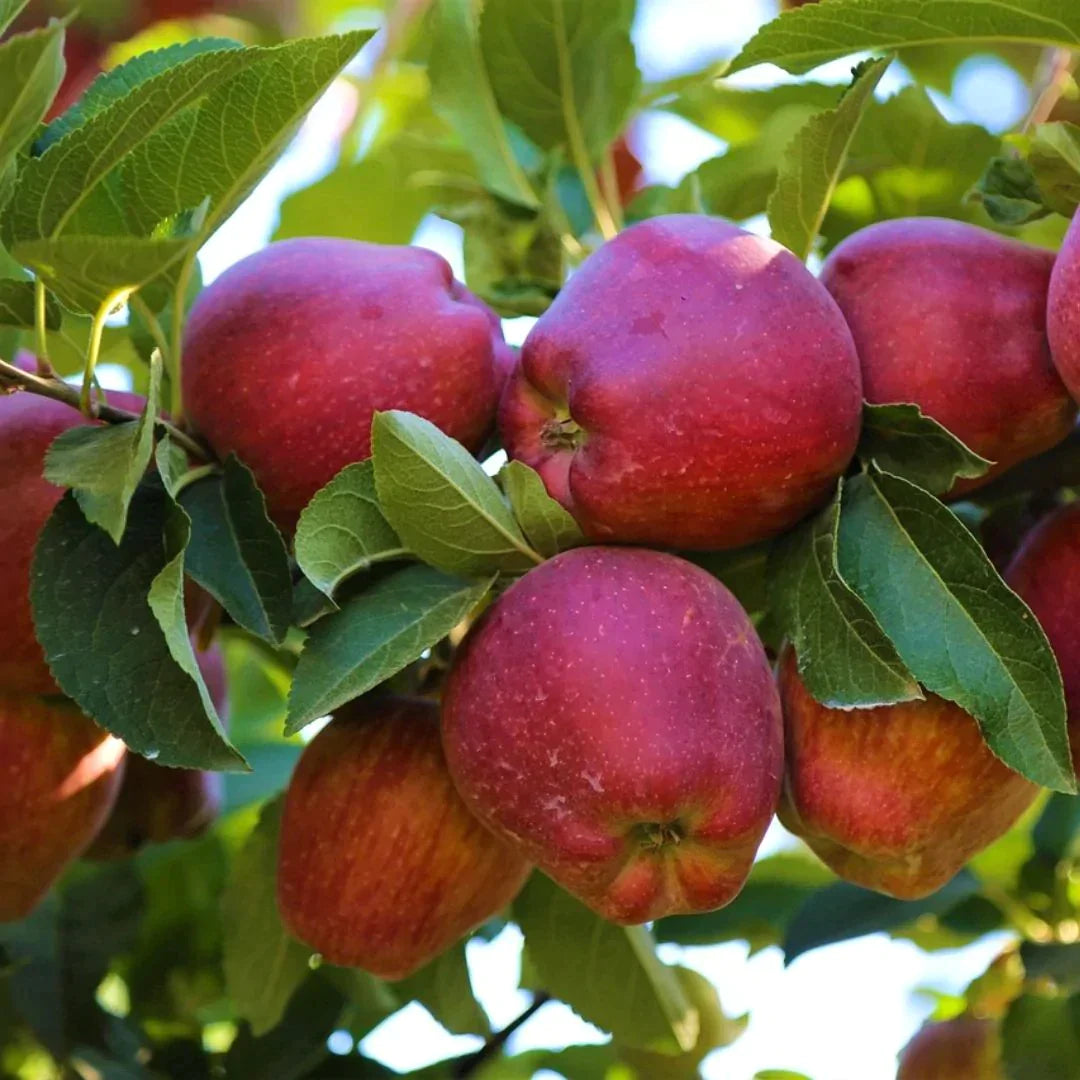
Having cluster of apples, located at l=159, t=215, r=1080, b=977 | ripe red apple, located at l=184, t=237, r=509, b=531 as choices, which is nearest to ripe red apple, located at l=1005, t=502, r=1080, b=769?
cluster of apples, located at l=159, t=215, r=1080, b=977

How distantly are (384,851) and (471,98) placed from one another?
649 mm

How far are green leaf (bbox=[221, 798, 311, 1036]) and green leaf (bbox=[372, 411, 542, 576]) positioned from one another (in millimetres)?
407

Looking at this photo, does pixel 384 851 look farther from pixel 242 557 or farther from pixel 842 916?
pixel 842 916

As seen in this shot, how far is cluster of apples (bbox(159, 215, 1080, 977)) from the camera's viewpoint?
87 cm

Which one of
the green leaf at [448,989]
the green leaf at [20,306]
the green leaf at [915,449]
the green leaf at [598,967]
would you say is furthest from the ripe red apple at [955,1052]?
the green leaf at [20,306]

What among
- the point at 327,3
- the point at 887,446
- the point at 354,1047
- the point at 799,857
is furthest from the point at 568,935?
the point at 327,3

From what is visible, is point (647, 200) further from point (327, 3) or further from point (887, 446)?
point (327, 3)

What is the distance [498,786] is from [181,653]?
185 millimetres

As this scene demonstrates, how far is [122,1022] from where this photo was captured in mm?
1436

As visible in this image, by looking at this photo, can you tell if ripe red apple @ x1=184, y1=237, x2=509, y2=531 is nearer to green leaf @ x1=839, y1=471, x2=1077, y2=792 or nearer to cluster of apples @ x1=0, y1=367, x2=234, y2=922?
cluster of apples @ x1=0, y1=367, x2=234, y2=922

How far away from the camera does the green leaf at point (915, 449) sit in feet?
2.99

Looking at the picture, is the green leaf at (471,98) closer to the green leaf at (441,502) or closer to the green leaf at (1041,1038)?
the green leaf at (441,502)

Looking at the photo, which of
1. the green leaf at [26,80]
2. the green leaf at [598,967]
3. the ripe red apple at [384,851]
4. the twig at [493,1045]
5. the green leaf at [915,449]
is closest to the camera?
the green leaf at [26,80]

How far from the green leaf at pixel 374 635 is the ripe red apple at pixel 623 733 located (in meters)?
0.03
